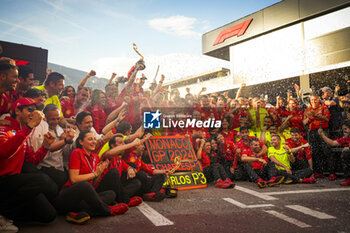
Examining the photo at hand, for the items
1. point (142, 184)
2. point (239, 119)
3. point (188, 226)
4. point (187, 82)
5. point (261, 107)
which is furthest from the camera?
point (187, 82)

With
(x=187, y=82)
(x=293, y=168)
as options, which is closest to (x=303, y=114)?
(x=293, y=168)

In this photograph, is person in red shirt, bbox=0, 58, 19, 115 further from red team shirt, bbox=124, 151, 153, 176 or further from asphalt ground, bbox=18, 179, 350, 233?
red team shirt, bbox=124, 151, 153, 176

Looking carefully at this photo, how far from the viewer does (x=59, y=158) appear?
159 inches

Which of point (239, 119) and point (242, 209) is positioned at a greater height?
point (239, 119)

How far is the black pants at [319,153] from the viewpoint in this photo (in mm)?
7328

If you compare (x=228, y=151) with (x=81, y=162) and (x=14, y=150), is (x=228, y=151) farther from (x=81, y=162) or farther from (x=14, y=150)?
(x=14, y=150)

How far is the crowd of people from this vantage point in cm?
334

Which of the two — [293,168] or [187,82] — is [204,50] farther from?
[293,168]

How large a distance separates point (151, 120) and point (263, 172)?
10.1ft

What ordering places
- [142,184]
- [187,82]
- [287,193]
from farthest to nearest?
[187,82], [287,193], [142,184]

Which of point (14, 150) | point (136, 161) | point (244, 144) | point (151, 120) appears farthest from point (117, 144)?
point (244, 144)

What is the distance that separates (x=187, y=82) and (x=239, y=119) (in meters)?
26.5

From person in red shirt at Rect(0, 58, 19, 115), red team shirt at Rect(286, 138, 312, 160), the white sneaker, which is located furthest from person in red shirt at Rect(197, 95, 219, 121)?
the white sneaker

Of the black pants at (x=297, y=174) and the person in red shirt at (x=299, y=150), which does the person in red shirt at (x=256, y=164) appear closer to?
the black pants at (x=297, y=174)
